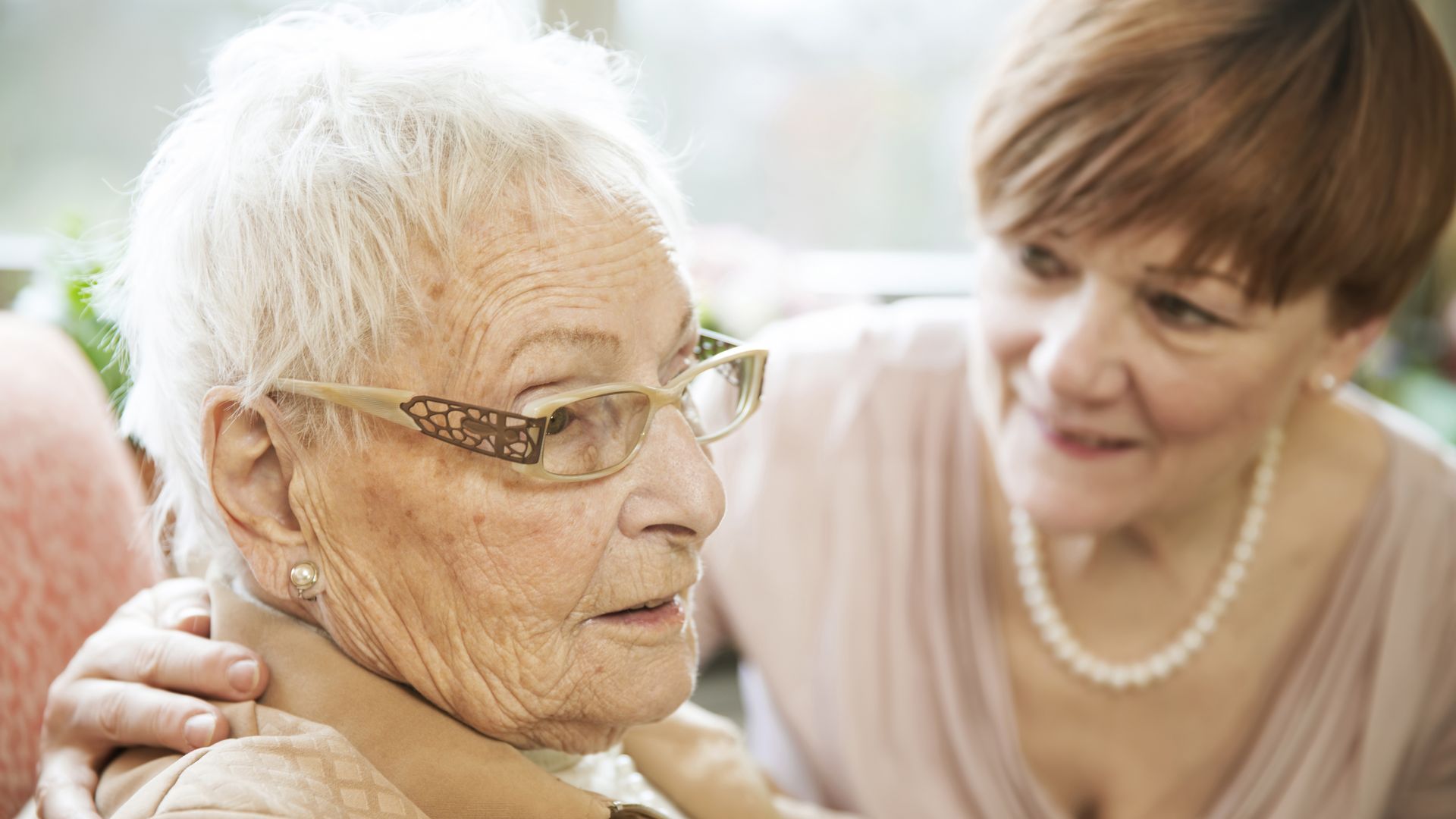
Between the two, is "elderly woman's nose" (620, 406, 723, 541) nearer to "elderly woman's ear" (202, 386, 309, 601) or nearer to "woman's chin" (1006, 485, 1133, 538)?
"elderly woman's ear" (202, 386, 309, 601)

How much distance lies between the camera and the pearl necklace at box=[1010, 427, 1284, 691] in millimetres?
1956

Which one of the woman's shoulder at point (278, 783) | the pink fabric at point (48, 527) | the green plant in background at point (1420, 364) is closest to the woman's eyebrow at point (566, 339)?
the woman's shoulder at point (278, 783)

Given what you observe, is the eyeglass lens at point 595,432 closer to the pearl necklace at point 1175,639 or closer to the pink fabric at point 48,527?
the pink fabric at point 48,527

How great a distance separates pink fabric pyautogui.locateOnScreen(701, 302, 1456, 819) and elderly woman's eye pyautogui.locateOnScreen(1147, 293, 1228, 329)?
1.65 feet

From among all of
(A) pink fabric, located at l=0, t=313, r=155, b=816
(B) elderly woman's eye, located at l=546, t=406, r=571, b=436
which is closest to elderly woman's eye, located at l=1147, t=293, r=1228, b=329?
(B) elderly woman's eye, located at l=546, t=406, r=571, b=436

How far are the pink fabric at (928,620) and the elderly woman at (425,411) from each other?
91 cm

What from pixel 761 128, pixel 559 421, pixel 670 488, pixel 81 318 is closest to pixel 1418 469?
pixel 670 488

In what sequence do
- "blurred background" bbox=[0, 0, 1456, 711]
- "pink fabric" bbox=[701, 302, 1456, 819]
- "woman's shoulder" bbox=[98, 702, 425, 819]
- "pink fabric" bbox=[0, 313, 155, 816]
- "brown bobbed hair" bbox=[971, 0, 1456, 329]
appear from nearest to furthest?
1. "woman's shoulder" bbox=[98, 702, 425, 819]
2. "pink fabric" bbox=[0, 313, 155, 816]
3. "brown bobbed hair" bbox=[971, 0, 1456, 329]
4. "pink fabric" bbox=[701, 302, 1456, 819]
5. "blurred background" bbox=[0, 0, 1456, 711]

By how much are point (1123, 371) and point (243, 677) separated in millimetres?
1184

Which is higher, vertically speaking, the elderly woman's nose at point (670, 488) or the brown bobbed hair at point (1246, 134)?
the brown bobbed hair at point (1246, 134)

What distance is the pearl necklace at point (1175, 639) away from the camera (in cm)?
196

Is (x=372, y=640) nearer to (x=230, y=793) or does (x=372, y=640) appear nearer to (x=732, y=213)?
(x=230, y=793)

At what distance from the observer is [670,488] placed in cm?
107

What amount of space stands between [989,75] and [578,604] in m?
1.14
